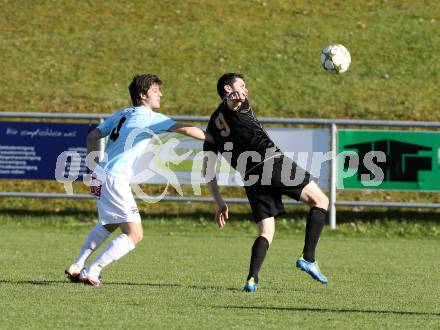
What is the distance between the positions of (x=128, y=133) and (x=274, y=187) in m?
1.41

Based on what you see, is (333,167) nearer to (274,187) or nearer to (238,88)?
(274,187)

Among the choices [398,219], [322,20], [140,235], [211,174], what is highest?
[322,20]

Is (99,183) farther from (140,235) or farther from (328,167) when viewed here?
(328,167)

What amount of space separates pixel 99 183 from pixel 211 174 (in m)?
1.03

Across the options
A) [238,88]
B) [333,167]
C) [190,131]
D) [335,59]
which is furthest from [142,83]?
[333,167]

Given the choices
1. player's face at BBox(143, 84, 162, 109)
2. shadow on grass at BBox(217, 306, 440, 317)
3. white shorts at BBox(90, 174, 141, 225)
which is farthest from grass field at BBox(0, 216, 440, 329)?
player's face at BBox(143, 84, 162, 109)

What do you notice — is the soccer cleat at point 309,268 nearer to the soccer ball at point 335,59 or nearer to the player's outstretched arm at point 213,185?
the player's outstretched arm at point 213,185

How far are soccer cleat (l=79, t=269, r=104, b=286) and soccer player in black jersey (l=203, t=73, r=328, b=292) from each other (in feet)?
4.04

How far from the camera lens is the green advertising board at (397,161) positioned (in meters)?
15.9

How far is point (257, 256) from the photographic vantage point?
9.00 meters

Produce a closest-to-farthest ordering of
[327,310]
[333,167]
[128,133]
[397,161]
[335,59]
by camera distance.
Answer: [327,310], [128,133], [335,59], [397,161], [333,167]

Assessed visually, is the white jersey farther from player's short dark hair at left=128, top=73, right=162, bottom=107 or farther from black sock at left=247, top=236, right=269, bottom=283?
black sock at left=247, top=236, right=269, bottom=283

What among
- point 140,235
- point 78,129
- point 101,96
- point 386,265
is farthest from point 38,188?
point 140,235

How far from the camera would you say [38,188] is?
19.6 metres
